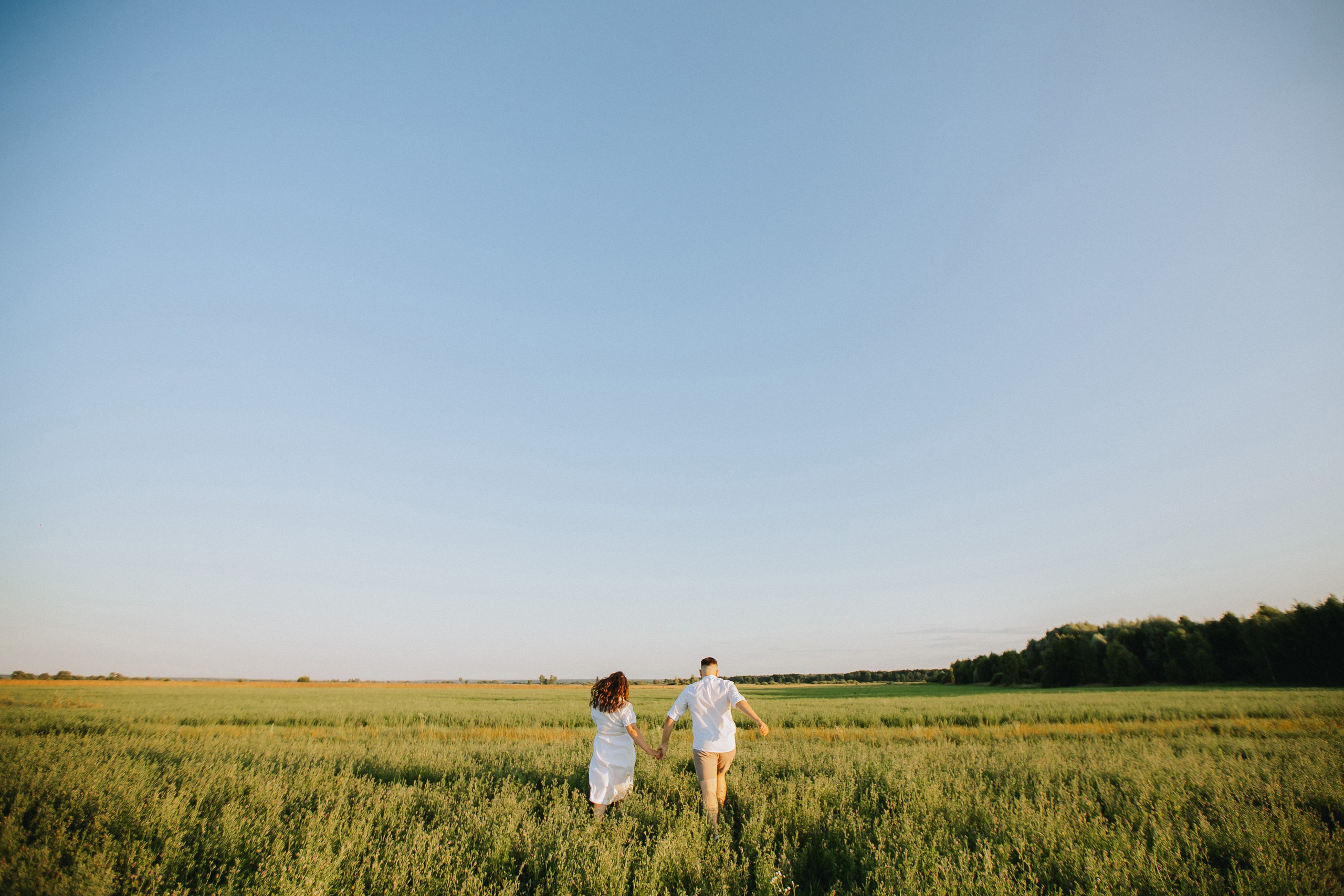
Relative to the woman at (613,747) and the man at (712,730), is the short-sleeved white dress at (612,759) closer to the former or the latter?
the woman at (613,747)

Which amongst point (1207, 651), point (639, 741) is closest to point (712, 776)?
point (639, 741)

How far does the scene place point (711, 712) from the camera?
23.1 ft

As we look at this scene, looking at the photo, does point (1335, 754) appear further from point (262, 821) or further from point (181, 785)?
point (181, 785)

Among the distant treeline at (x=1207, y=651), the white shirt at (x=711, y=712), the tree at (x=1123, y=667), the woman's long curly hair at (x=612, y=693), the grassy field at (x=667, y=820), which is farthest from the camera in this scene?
the tree at (x=1123, y=667)

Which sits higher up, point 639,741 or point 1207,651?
point 639,741

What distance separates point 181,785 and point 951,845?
10.1 m

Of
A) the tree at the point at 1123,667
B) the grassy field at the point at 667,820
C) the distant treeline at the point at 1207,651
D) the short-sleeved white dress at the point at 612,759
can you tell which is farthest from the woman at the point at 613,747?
the tree at the point at 1123,667

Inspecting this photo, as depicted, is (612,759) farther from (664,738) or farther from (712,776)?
(712,776)

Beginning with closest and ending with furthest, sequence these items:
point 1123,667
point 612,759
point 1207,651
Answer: point 612,759, point 1207,651, point 1123,667

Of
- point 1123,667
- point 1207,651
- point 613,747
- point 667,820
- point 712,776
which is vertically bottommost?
point 1123,667

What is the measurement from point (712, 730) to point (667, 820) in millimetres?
1149

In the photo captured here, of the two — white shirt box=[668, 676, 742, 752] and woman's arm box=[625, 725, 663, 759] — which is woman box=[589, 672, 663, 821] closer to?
woman's arm box=[625, 725, 663, 759]

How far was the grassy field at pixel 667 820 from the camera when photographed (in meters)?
4.70

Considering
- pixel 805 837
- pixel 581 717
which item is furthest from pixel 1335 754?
pixel 581 717
